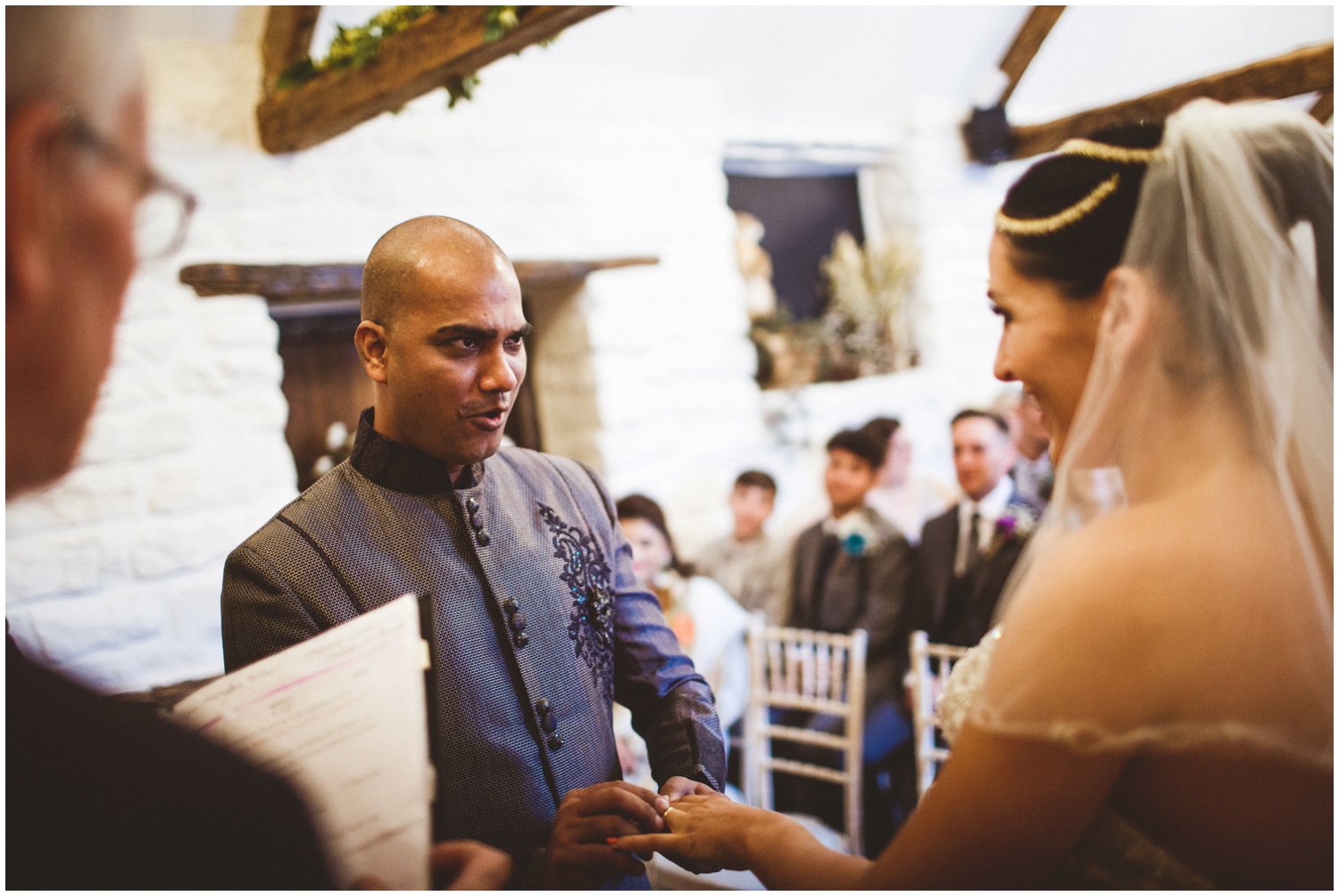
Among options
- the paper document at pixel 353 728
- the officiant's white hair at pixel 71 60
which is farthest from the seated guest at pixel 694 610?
the officiant's white hair at pixel 71 60

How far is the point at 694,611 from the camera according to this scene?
308 centimetres

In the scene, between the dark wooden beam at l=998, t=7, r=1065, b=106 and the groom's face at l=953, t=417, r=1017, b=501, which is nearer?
the groom's face at l=953, t=417, r=1017, b=501

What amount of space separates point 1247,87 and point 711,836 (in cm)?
390

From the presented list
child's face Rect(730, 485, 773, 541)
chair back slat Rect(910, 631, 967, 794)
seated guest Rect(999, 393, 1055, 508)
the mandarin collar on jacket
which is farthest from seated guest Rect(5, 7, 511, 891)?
seated guest Rect(999, 393, 1055, 508)

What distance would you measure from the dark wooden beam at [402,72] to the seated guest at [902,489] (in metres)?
2.35

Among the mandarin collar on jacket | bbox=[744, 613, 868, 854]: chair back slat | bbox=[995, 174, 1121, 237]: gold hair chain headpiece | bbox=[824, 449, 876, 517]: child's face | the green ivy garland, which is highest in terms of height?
the green ivy garland

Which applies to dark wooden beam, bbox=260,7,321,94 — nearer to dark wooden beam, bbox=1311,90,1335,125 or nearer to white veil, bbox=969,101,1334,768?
white veil, bbox=969,101,1334,768

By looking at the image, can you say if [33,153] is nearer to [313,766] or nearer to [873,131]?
[313,766]

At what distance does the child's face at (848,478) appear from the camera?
3.53m

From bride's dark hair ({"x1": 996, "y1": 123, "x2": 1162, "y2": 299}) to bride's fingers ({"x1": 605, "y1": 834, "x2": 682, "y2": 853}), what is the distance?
0.90 m

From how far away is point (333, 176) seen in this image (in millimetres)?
2959

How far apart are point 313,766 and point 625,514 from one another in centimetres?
227

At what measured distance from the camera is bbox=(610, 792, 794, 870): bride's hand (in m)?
1.16

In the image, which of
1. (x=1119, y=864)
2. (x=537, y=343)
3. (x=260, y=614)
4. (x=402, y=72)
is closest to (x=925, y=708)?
(x=1119, y=864)
